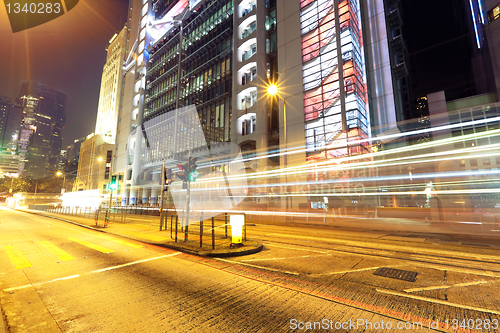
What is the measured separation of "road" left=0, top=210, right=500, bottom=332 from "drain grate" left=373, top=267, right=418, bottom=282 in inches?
6.7

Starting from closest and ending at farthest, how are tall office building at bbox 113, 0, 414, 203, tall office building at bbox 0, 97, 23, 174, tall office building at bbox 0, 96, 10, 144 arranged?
tall office building at bbox 113, 0, 414, 203 < tall office building at bbox 0, 97, 23, 174 < tall office building at bbox 0, 96, 10, 144

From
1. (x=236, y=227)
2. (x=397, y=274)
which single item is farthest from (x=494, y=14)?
(x=236, y=227)

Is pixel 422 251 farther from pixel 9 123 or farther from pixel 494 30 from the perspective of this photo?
pixel 9 123

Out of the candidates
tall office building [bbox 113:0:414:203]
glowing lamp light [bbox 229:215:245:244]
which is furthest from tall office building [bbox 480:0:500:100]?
→ glowing lamp light [bbox 229:215:245:244]

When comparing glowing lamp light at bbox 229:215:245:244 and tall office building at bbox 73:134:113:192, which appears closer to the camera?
glowing lamp light at bbox 229:215:245:244

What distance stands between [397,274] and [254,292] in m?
3.68

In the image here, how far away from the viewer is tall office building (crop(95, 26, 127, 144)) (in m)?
88.9

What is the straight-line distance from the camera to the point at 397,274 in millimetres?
5445

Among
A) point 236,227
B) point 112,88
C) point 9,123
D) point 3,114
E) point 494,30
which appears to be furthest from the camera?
point 3,114

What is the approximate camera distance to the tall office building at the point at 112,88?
88.9m

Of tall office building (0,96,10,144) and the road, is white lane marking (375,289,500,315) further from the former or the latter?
tall office building (0,96,10,144)

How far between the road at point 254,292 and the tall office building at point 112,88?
93.8m

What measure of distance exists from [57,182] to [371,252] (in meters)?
129

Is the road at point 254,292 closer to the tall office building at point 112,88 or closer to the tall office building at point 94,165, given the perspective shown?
the tall office building at point 94,165
